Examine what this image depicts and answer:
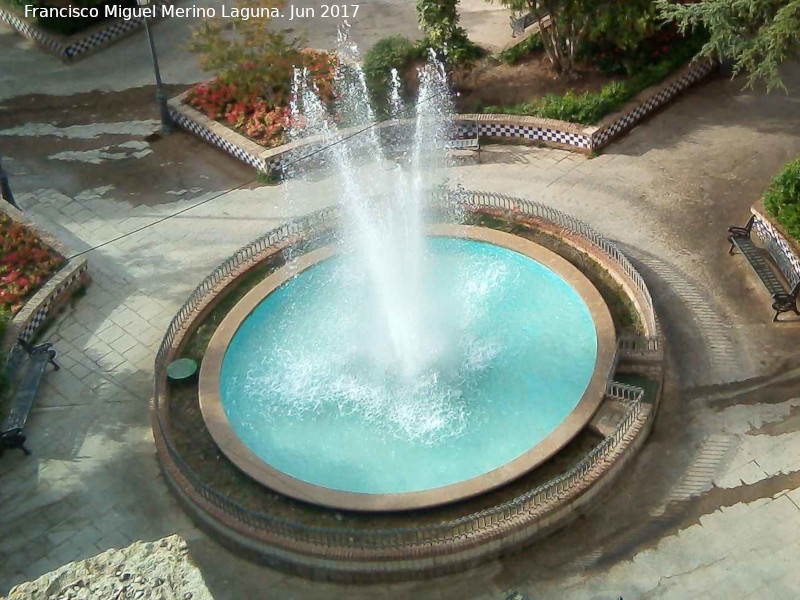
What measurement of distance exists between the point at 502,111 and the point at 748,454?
9.86 metres

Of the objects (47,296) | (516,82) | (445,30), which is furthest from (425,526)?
(516,82)

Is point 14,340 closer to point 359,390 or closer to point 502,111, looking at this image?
point 359,390

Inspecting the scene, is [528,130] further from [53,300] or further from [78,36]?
[78,36]

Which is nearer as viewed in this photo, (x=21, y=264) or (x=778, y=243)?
(x=778, y=243)

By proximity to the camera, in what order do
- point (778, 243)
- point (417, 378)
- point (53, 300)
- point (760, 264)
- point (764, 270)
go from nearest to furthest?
point (417, 378) < point (764, 270) < point (760, 264) < point (778, 243) < point (53, 300)

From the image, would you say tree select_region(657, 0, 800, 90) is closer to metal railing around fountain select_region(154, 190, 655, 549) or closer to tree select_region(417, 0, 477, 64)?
metal railing around fountain select_region(154, 190, 655, 549)

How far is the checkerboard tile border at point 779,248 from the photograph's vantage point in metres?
18.0

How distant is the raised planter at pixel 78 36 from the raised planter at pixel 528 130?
247 inches

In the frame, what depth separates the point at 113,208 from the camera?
2194cm

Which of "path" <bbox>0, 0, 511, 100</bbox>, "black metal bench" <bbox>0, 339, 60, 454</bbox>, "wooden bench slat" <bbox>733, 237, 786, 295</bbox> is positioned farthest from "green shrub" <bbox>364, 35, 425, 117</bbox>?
"black metal bench" <bbox>0, 339, 60, 454</bbox>

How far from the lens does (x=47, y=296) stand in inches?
750

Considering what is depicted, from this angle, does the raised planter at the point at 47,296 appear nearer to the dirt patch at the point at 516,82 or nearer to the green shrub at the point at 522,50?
the dirt patch at the point at 516,82

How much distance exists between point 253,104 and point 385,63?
3058mm

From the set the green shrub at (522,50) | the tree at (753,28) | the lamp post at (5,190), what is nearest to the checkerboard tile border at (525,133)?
the green shrub at (522,50)
